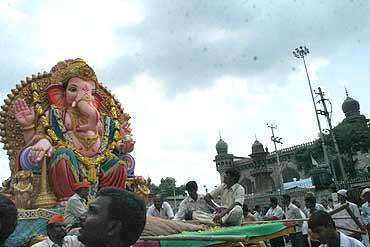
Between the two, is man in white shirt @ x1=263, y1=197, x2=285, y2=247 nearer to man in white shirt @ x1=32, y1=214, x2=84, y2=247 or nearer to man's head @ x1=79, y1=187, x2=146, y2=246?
man in white shirt @ x1=32, y1=214, x2=84, y2=247

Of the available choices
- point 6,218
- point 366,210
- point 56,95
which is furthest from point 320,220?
point 56,95

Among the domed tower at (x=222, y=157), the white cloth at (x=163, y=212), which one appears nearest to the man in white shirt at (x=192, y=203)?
the white cloth at (x=163, y=212)

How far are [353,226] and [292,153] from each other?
47924mm

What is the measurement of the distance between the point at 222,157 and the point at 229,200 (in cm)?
5410

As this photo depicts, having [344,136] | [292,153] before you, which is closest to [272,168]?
[292,153]

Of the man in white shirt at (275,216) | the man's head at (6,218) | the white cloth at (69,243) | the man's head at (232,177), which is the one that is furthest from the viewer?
the man in white shirt at (275,216)

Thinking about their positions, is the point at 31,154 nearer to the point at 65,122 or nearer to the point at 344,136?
the point at 65,122

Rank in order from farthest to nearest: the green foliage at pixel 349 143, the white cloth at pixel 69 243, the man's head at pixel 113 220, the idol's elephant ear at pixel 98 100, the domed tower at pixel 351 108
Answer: the domed tower at pixel 351 108
the green foliage at pixel 349 143
the idol's elephant ear at pixel 98 100
the white cloth at pixel 69 243
the man's head at pixel 113 220

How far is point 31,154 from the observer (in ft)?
24.6

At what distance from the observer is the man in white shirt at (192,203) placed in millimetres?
7094

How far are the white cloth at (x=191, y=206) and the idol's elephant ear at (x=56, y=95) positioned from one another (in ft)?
11.0

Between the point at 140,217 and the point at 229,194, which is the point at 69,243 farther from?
the point at 229,194

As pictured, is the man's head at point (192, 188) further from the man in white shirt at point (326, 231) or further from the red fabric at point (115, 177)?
the man in white shirt at point (326, 231)

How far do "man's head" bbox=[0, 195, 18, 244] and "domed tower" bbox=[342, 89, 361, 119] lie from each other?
52.7 m
